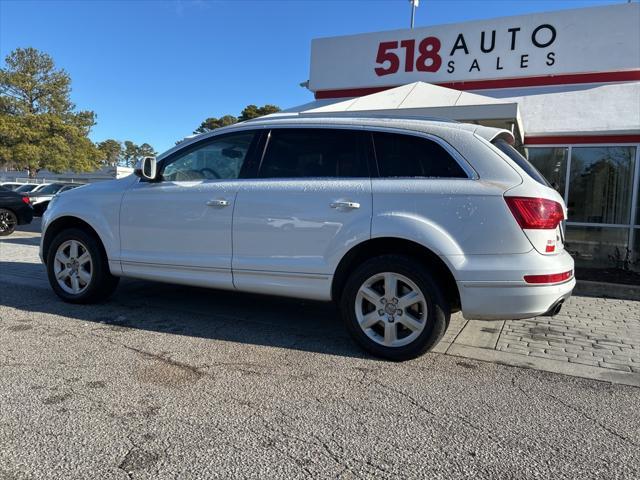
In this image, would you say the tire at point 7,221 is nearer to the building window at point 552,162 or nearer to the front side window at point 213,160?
the front side window at point 213,160

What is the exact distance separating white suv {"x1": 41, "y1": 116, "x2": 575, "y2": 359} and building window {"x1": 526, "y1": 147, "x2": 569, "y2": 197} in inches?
257

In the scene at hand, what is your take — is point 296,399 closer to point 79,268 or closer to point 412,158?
point 412,158

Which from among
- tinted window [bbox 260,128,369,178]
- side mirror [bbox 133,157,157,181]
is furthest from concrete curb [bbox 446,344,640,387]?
side mirror [bbox 133,157,157,181]

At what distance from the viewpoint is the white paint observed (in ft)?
36.4

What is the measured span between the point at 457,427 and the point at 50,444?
2.29m

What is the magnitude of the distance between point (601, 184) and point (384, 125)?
293 inches

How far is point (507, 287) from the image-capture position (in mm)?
3730

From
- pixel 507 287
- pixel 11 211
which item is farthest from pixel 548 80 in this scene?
pixel 11 211

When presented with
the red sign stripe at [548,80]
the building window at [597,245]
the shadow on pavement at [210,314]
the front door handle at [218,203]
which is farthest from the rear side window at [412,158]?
the red sign stripe at [548,80]

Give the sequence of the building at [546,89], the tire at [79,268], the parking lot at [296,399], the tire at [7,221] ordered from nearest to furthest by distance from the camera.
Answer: the parking lot at [296,399], the tire at [79,268], the building at [546,89], the tire at [7,221]

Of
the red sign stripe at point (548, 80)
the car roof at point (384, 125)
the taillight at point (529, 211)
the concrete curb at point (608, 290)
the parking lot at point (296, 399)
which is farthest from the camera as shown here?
the red sign stripe at point (548, 80)

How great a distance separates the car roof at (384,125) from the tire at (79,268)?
1.31 meters

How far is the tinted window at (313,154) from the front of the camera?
435 cm

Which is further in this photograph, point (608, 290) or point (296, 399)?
point (608, 290)
